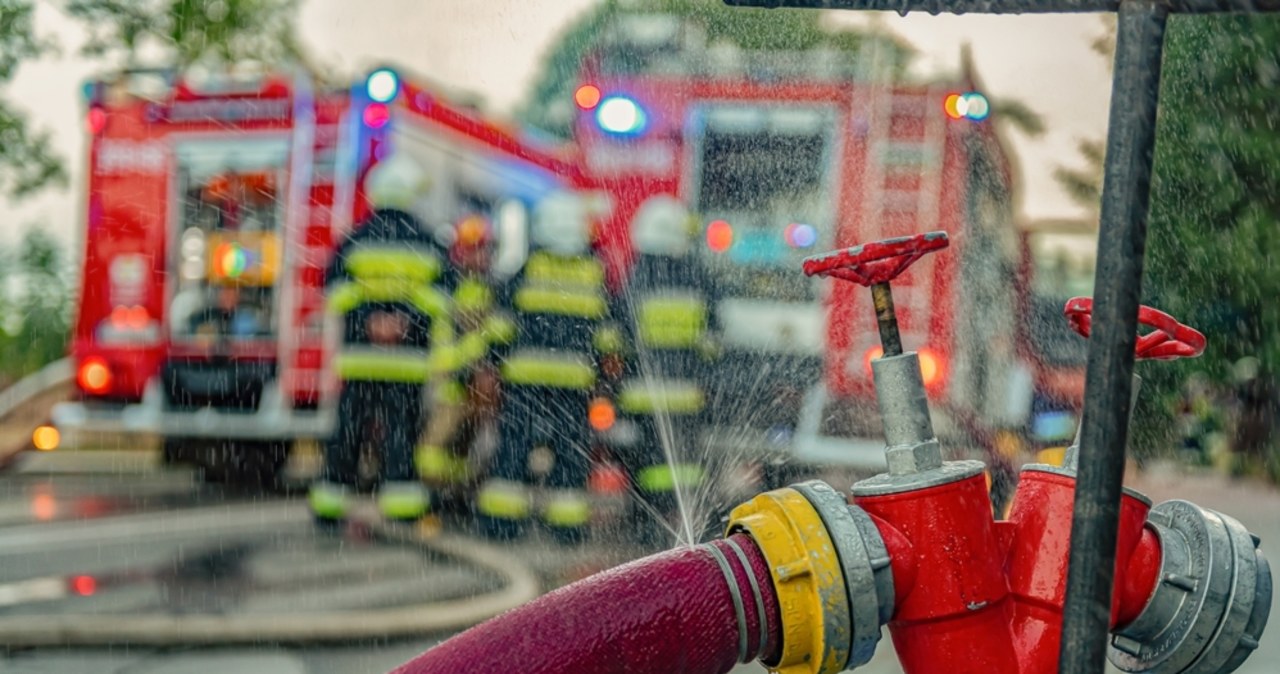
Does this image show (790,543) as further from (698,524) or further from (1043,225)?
(1043,225)

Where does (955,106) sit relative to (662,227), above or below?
above

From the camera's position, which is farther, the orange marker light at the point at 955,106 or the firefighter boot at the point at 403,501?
the orange marker light at the point at 955,106

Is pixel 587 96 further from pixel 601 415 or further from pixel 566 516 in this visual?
pixel 566 516

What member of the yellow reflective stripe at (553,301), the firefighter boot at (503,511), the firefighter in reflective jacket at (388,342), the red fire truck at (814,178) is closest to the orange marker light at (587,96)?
the red fire truck at (814,178)

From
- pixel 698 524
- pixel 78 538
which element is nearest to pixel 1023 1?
pixel 698 524

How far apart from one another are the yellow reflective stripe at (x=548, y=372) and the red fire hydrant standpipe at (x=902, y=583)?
16.6 ft

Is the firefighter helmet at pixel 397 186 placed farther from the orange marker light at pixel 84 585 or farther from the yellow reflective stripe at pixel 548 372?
the orange marker light at pixel 84 585

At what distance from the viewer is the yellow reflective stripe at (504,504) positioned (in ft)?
19.6

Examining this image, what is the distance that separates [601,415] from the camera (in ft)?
20.7

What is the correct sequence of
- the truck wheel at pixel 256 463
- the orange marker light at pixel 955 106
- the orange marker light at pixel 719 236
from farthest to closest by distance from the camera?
the truck wheel at pixel 256 463, the orange marker light at pixel 955 106, the orange marker light at pixel 719 236

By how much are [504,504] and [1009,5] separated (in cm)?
533

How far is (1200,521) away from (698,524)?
15.1 feet

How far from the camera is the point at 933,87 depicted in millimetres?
7648

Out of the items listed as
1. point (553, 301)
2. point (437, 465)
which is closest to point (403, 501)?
point (437, 465)
